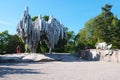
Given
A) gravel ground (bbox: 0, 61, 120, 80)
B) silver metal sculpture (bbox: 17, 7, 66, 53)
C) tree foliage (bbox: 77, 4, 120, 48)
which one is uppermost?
tree foliage (bbox: 77, 4, 120, 48)

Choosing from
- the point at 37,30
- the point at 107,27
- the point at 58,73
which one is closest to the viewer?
the point at 58,73

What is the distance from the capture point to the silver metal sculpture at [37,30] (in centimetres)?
2639

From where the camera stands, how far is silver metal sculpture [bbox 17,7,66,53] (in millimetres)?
26391

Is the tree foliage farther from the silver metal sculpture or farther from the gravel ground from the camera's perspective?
the gravel ground

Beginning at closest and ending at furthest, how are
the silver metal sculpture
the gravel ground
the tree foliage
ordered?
the gravel ground
the silver metal sculpture
the tree foliage

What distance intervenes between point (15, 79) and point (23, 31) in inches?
670

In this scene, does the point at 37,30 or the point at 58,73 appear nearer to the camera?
the point at 58,73

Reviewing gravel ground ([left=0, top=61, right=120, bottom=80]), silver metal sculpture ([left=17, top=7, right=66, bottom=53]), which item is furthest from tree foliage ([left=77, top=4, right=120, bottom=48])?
gravel ground ([left=0, top=61, right=120, bottom=80])

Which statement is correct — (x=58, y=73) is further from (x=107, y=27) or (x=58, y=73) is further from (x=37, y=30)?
(x=107, y=27)

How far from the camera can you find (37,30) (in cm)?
2706

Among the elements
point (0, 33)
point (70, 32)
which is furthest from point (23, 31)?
point (70, 32)

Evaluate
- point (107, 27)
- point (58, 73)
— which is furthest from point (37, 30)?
point (107, 27)

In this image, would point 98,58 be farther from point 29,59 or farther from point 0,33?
point 0,33

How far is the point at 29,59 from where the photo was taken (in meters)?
22.3
